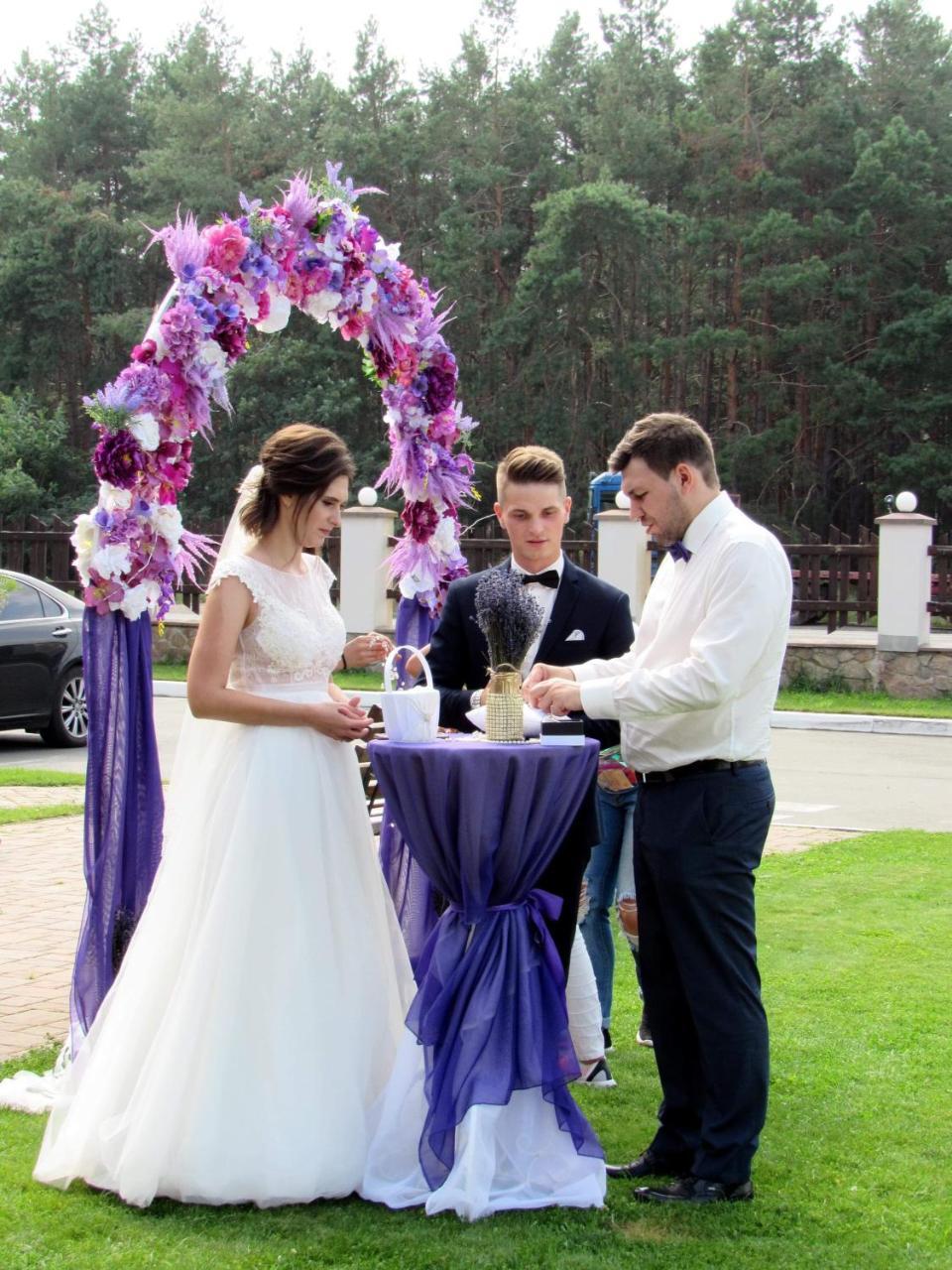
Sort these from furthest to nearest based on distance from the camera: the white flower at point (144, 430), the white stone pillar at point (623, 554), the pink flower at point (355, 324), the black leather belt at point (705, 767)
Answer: the white stone pillar at point (623, 554), the pink flower at point (355, 324), the white flower at point (144, 430), the black leather belt at point (705, 767)

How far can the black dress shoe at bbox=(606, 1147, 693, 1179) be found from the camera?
4.19 meters

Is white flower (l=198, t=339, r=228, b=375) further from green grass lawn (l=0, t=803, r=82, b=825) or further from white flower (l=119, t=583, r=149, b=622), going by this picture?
green grass lawn (l=0, t=803, r=82, b=825)

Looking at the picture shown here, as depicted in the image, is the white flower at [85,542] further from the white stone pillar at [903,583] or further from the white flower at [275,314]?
the white stone pillar at [903,583]

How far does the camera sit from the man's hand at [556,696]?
4.03m

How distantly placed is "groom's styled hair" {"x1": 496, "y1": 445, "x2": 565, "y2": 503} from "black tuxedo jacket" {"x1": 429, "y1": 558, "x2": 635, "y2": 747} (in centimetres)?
32

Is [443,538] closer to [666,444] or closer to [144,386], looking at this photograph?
[144,386]

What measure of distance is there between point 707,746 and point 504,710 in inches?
21.5

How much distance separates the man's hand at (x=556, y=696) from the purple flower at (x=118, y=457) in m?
1.69

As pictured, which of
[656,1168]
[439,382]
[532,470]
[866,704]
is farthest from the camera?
[866,704]

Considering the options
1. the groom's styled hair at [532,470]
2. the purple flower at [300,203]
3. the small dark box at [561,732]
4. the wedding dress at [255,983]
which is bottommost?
the wedding dress at [255,983]

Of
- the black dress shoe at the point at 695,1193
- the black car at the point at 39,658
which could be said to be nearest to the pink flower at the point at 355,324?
the black dress shoe at the point at 695,1193

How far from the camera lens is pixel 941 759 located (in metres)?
13.3

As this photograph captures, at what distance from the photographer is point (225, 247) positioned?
512 cm

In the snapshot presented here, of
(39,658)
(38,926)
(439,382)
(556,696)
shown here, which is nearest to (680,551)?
(556,696)
